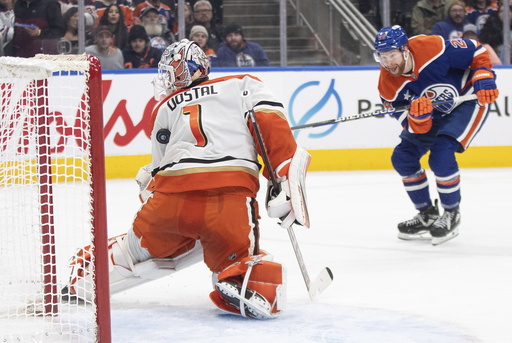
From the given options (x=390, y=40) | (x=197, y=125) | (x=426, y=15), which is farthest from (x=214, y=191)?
(x=426, y=15)

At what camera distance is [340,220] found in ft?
14.7

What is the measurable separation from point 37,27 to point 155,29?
82 centimetres

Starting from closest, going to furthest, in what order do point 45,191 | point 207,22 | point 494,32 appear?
1. point 45,191
2. point 207,22
3. point 494,32

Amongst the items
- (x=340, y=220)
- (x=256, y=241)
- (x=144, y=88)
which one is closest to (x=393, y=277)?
(x=256, y=241)

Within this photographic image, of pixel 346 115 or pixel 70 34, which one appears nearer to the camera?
pixel 70 34

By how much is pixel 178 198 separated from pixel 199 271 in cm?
75

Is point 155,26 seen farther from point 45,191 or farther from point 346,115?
point 45,191

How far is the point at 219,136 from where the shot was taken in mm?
2646

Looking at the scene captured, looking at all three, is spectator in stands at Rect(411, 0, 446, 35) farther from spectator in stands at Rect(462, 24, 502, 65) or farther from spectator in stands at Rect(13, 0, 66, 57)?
spectator in stands at Rect(13, 0, 66, 57)

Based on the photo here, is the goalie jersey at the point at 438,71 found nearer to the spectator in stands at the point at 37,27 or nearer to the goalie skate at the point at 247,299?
the goalie skate at the point at 247,299

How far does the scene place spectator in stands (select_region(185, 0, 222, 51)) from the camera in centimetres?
621

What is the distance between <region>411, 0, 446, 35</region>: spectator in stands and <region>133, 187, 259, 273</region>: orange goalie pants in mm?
4189

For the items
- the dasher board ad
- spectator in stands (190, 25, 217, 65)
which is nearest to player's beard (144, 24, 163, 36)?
spectator in stands (190, 25, 217, 65)

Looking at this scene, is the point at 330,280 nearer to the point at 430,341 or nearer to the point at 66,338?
the point at 430,341
